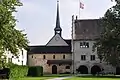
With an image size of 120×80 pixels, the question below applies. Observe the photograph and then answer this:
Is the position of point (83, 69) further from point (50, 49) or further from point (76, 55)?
point (50, 49)

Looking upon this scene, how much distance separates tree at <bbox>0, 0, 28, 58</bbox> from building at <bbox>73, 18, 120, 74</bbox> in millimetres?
48888

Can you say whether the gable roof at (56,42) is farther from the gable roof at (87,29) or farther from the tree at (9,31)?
the tree at (9,31)

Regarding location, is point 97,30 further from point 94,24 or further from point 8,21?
point 8,21

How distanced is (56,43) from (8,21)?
62796mm

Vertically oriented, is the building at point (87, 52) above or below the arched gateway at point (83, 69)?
above

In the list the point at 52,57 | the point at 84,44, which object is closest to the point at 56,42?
the point at 52,57

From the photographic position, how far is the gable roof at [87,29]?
8785cm

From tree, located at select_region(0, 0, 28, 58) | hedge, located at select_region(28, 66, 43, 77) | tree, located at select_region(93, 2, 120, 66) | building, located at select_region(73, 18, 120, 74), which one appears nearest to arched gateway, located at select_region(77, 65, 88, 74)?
building, located at select_region(73, 18, 120, 74)

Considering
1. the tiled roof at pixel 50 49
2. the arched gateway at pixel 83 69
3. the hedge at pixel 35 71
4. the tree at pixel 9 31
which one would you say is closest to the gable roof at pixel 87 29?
the tiled roof at pixel 50 49

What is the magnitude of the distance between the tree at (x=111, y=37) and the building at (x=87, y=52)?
21647mm

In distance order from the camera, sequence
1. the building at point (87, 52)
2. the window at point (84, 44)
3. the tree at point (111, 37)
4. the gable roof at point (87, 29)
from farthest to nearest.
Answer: the gable roof at point (87, 29) → the window at point (84, 44) → the building at point (87, 52) → the tree at point (111, 37)

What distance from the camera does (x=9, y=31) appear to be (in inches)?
1345

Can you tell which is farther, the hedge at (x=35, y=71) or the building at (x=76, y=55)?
the building at (x=76, y=55)

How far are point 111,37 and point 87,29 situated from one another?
94.0ft
